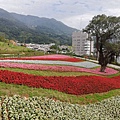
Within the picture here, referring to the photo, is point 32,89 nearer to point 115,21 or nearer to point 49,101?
point 49,101

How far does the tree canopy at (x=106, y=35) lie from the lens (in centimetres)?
3111

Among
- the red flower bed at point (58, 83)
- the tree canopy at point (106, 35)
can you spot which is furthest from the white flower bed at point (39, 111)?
the tree canopy at point (106, 35)

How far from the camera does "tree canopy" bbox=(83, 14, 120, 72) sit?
3111cm

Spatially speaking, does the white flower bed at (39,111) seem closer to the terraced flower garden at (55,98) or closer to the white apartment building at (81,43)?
the terraced flower garden at (55,98)

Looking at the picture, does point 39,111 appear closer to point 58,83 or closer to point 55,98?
point 55,98

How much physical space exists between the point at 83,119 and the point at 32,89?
12.7 feet

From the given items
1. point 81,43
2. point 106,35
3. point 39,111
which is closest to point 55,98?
point 39,111

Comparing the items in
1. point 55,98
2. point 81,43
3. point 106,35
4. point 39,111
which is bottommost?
point 55,98

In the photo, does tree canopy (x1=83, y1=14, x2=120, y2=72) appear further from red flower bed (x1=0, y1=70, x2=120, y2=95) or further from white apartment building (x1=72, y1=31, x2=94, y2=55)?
white apartment building (x1=72, y1=31, x2=94, y2=55)

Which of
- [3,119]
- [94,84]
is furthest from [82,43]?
[3,119]

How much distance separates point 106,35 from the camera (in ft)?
106

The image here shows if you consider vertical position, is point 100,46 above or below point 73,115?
above

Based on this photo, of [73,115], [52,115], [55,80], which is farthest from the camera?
[55,80]

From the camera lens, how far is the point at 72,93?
570 inches
